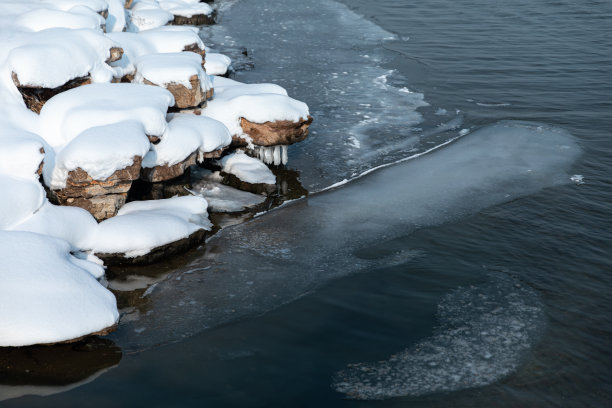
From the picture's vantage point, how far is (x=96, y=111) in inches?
363

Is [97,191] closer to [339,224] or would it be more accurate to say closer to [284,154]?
[339,224]

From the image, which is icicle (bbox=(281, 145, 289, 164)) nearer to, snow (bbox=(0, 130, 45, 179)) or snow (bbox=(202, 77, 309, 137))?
snow (bbox=(202, 77, 309, 137))

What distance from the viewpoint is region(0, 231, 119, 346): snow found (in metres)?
6.45

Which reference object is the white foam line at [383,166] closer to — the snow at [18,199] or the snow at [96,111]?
the snow at [96,111]

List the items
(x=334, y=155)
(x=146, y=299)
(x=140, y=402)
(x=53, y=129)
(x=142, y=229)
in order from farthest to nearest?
1. (x=334, y=155)
2. (x=53, y=129)
3. (x=142, y=229)
4. (x=146, y=299)
5. (x=140, y=402)

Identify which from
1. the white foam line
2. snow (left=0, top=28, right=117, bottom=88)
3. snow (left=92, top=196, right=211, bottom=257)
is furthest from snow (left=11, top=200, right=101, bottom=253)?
the white foam line

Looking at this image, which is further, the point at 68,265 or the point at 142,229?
the point at 142,229

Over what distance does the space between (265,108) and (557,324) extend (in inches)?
255

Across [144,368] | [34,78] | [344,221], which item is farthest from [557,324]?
[34,78]

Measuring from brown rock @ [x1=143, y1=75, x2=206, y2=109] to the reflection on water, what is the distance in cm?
531

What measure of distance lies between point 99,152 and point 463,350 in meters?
5.48

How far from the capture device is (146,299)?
25.9 ft

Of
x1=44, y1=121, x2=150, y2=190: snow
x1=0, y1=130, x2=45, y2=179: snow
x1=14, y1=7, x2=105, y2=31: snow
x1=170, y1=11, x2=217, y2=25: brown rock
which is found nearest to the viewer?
x1=0, y1=130, x2=45, y2=179: snow

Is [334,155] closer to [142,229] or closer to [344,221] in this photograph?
[344,221]
